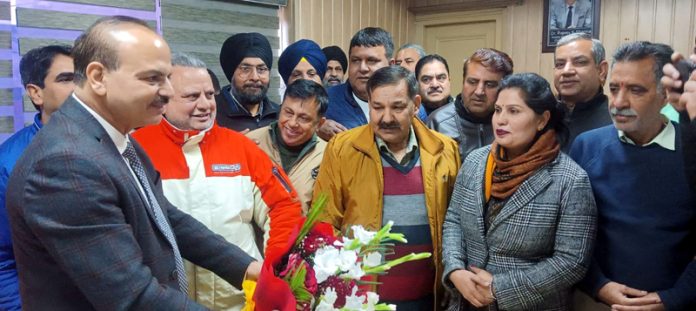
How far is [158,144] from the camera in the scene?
1859mm

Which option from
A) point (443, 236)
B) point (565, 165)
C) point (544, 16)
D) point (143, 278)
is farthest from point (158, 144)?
point (544, 16)

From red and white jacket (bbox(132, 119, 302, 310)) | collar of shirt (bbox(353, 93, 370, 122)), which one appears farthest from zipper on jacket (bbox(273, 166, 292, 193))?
collar of shirt (bbox(353, 93, 370, 122))

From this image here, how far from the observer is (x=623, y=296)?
1.73 metres

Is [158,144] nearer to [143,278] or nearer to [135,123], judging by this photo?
[135,123]

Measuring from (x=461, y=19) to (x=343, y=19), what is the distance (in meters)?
1.41

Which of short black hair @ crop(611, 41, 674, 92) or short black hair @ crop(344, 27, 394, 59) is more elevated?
short black hair @ crop(344, 27, 394, 59)

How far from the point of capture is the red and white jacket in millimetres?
1830

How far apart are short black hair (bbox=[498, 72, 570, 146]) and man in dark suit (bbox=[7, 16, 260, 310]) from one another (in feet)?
4.06

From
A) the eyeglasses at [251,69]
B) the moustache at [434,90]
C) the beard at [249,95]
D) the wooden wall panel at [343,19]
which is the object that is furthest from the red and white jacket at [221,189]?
the wooden wall panel at [343,19]

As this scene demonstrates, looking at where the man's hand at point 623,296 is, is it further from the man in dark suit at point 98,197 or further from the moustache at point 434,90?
the moustache at point 434,90

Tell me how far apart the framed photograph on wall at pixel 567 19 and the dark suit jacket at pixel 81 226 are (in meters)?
4.73

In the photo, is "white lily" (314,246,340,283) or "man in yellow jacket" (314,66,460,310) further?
"man in yellow jacket" (314,66,460,310)

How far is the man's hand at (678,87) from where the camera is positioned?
1.39 m

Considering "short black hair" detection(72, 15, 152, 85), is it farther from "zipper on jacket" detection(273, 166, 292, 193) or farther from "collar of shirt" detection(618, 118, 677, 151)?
"collar of shirt" detection(618, 118, 677, 151)
